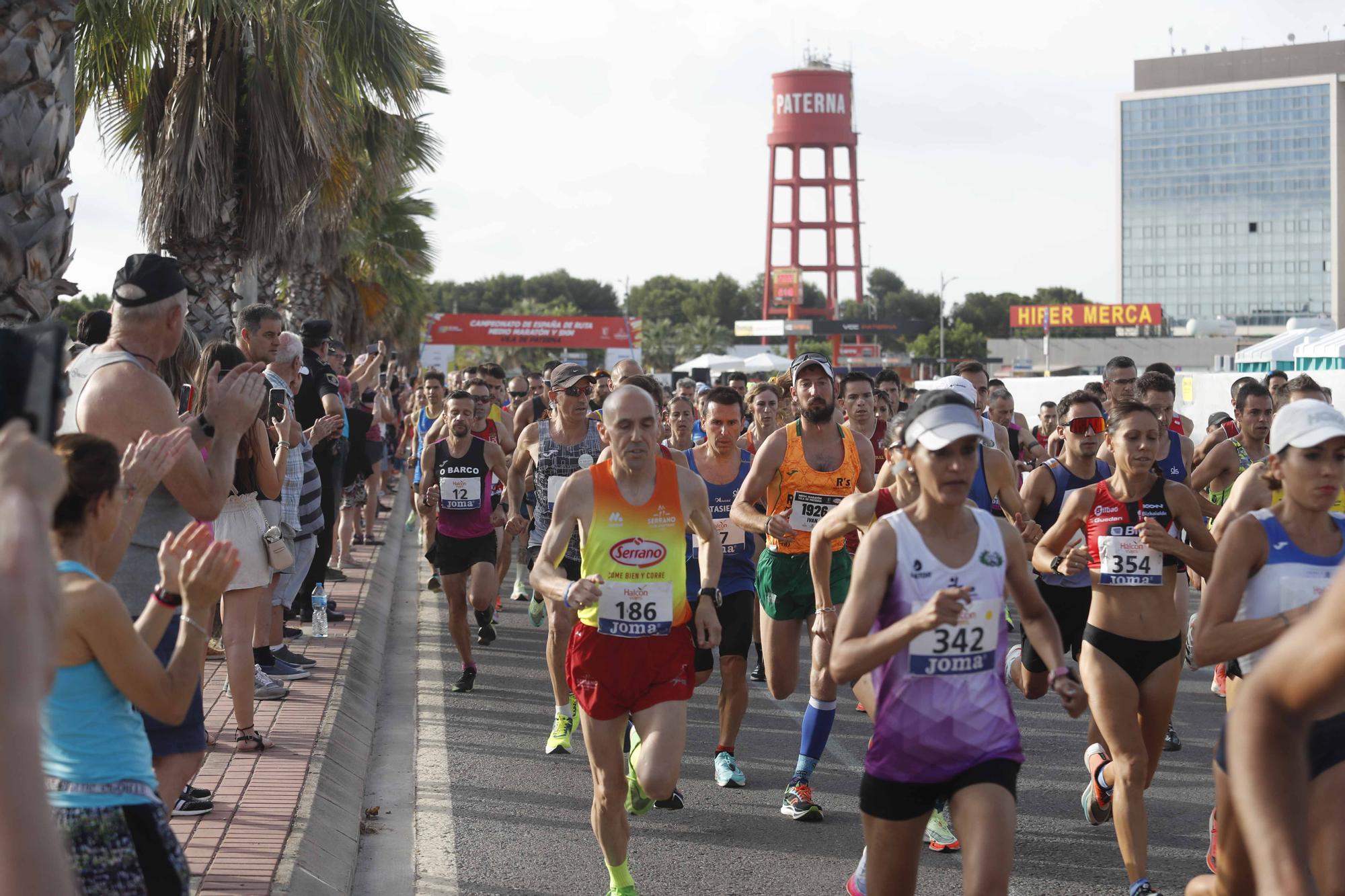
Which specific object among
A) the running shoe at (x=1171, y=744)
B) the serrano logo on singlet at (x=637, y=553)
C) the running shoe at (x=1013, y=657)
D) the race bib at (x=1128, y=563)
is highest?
the serrano logo on singlet at (x=637, y=553)

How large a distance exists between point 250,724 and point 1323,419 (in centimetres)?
527

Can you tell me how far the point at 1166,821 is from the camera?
665 cm

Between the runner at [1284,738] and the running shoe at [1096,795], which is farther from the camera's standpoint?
the running shoe at [1096,795]

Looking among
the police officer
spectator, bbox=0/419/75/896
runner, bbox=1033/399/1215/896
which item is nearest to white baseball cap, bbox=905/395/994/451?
runner, bbox=1033/399/1215/896

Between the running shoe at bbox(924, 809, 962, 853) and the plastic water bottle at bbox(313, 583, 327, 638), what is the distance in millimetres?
5833

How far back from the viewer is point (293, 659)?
9695mm

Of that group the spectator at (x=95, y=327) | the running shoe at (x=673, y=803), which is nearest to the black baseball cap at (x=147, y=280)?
the spectator at (x=95, y=327)

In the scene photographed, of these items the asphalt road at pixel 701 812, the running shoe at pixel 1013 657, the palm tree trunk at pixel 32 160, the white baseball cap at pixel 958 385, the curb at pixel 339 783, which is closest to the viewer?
the curb at pixel 339 783

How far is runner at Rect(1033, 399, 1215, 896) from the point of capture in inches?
217

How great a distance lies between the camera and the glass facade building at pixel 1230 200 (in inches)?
5655

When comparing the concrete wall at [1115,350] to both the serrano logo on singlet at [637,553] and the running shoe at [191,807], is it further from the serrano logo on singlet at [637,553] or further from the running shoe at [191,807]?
the running shoe at [191,807]

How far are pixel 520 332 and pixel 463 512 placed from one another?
5912cm

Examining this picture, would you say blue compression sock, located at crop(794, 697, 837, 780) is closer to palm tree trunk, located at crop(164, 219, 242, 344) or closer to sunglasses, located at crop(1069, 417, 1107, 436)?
Result: sunglasses, located at crop(1069, 417, 1107, 436)

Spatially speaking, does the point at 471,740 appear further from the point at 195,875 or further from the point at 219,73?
the point at 219,73
